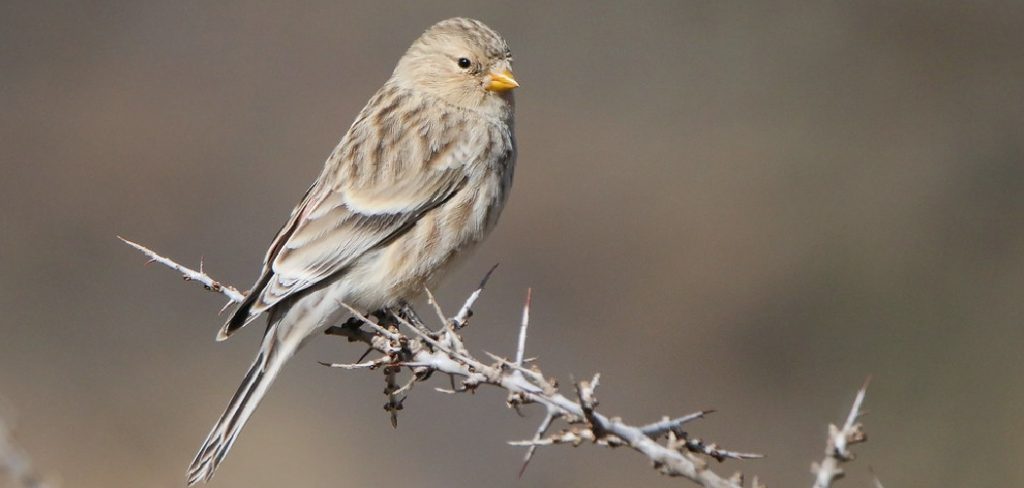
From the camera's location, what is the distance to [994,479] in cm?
852

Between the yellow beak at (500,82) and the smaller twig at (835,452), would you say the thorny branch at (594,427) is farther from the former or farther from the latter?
the yellow beak at (500,82)

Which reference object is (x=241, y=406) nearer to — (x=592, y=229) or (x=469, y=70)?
(x=469, y=70)

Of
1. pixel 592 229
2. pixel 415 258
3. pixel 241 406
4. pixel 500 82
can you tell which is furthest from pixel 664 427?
pixel 592 229

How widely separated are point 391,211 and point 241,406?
0.98m

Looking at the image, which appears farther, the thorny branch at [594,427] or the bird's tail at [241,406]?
the bird's tail at [241,406]

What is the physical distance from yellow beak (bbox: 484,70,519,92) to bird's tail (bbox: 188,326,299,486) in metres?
1.52

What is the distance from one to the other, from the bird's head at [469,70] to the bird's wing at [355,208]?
414 mm

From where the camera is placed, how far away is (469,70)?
19.4 feet

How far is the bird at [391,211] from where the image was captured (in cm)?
496

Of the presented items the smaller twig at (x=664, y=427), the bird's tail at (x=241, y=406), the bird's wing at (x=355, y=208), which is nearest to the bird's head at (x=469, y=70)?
the bird's wing at (x=355, y=208)

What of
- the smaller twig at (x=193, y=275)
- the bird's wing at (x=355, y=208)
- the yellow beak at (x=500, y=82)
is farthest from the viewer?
the yellow beak at (x=500, y=82)

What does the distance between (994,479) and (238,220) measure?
261 inches

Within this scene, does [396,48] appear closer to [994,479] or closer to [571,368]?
[571,368]

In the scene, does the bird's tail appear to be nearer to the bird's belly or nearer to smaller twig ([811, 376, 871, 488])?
the bird's belly
